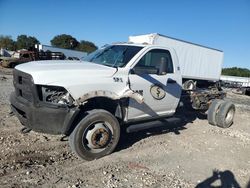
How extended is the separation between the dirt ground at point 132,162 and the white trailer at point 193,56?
629cm

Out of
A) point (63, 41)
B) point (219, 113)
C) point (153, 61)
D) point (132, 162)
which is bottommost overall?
point (132, 162)

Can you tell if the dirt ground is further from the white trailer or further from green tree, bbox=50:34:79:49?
green tree, bbox=50:34:79:49

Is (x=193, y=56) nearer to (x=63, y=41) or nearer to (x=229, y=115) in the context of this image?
(x=229, y=115)

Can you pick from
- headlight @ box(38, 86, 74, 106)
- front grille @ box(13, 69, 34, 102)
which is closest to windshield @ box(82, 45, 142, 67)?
headlight @ box(38, 86, 74, 106)

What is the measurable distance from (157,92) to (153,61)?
750mm

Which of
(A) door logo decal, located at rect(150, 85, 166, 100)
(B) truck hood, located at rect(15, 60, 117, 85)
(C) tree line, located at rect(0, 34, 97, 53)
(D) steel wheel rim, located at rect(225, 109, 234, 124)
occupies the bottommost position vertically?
(D) steel wheel rim, located at rect(225, 109, 234, 124)

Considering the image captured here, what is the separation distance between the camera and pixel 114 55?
5.62 meters

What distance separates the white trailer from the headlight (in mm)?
7701

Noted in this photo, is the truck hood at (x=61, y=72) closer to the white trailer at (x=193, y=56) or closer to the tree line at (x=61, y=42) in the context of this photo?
the white trailer at (x=193, y=56)

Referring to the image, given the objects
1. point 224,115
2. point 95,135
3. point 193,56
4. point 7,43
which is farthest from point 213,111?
point 7,43

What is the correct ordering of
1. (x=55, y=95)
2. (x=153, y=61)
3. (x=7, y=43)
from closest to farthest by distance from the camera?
(x=55, y=95), (x=153, y=61), (x=7, y=43)

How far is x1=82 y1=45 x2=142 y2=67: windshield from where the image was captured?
211 inches

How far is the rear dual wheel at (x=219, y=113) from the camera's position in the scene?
7984 mm

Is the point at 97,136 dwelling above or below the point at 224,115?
above
